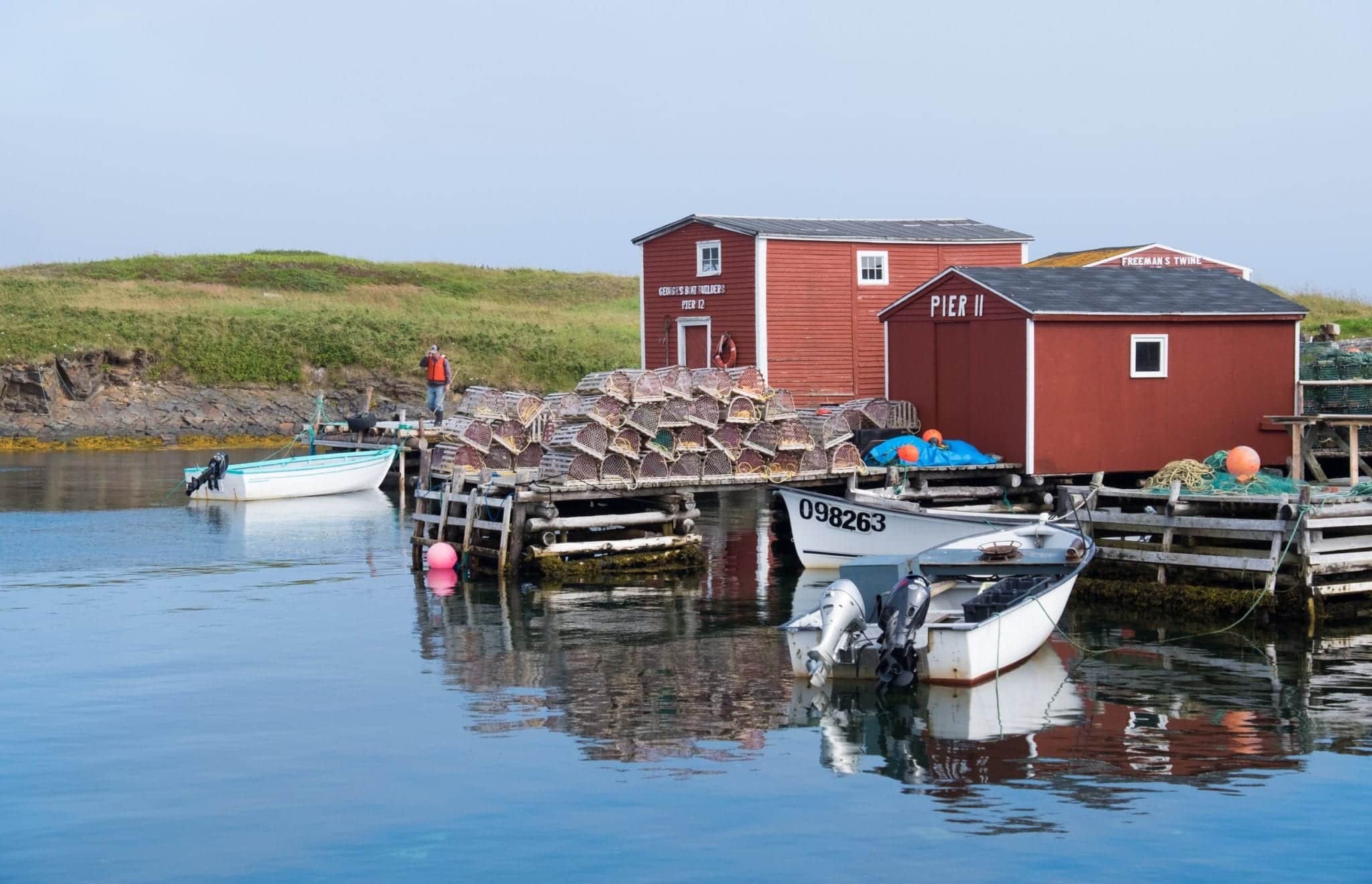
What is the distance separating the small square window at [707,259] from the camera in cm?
3541

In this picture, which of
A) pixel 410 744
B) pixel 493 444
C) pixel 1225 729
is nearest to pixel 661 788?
pixel 410 744

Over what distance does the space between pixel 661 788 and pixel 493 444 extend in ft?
44.0

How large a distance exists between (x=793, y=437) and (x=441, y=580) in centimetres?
614

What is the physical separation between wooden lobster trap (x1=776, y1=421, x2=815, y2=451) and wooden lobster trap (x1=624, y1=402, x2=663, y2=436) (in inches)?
86.6

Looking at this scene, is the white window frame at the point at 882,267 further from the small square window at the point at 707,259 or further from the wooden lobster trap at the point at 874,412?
the wooden lobster trap at the point at 874,412

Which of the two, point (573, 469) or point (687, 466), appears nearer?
point (573, 469)

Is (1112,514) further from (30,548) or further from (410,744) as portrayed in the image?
(30,548)

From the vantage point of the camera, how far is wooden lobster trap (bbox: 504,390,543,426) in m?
25.8

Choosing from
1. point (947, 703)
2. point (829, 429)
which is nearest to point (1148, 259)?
point (829, 429)

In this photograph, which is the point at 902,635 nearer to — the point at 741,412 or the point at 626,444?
the point at 626,444

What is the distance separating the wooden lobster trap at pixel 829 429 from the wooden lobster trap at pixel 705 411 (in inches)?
72.7

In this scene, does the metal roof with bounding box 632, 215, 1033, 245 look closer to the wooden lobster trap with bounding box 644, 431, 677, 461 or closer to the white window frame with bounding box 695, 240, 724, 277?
the white window frame with bounding box 695, 240, 724, 277

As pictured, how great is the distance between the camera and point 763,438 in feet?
82.9

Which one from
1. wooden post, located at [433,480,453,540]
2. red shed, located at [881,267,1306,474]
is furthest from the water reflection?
red shed, located at [881,267,1306,474]
